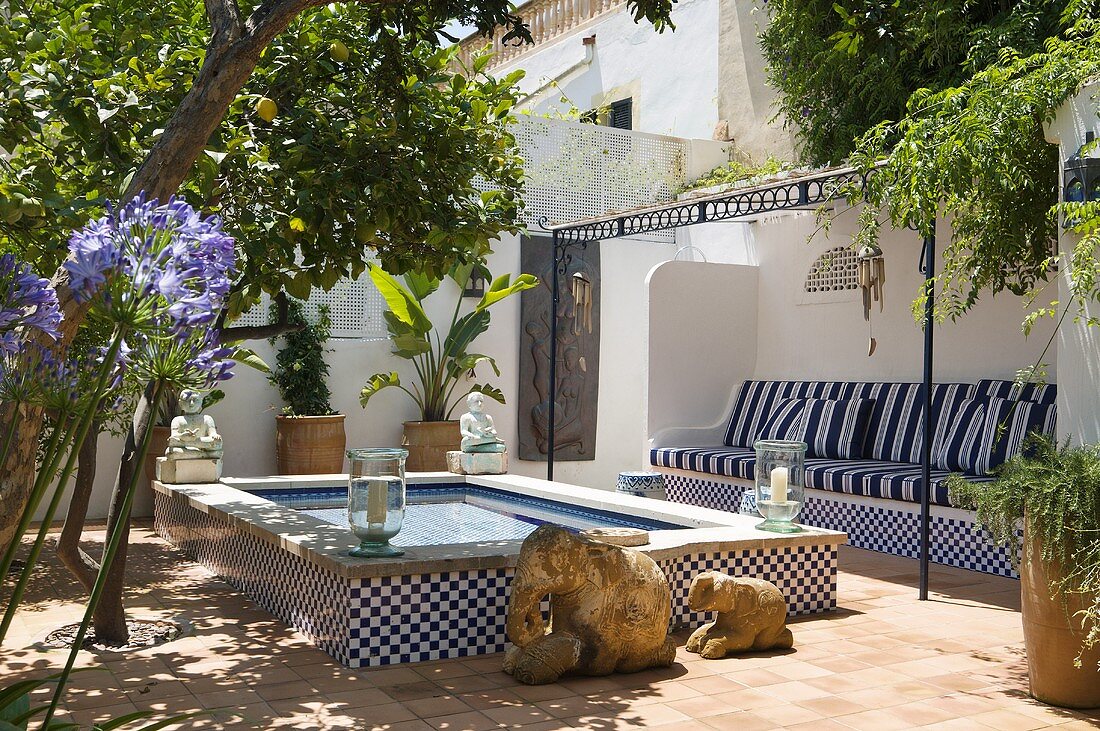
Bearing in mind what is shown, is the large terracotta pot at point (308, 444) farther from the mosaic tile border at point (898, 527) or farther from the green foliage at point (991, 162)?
the green foliage at point (991, 162)

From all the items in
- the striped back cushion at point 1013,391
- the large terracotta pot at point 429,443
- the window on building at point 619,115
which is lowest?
the large terracotta pot at point 429,443

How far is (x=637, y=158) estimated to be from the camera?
12.5 meters

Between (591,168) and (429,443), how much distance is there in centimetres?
376

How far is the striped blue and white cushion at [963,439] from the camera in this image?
25.9 ft

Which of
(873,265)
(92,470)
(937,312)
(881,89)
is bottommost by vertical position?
(92,470)

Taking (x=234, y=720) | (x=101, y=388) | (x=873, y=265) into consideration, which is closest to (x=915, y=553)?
(x=873, y=265)

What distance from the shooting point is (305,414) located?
10.4 metres

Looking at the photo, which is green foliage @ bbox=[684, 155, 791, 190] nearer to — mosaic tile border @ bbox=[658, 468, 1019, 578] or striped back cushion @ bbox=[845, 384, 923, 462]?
striped back cushion @ bbox=[845, 384, 923, 462]

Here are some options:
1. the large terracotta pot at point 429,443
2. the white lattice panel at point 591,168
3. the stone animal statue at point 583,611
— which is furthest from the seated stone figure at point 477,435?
the stone animal statue at point 583,611

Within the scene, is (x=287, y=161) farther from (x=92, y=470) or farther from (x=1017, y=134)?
(x=1017, y=134)

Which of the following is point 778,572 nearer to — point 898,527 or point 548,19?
point 898,527

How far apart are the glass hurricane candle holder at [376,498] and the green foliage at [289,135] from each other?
0.96 meters

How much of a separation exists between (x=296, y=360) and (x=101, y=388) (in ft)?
30.9

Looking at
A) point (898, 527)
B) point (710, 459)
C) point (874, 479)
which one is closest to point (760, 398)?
point (710, 459)
